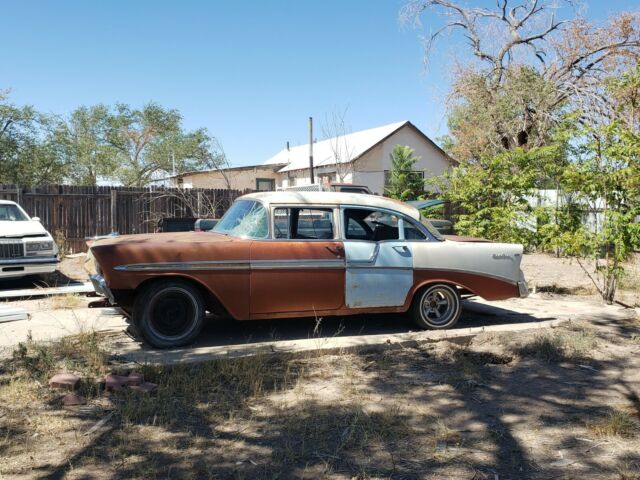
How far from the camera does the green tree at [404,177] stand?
24.4 metres

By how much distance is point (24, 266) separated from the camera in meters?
9.27

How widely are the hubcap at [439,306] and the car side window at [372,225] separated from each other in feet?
2.69

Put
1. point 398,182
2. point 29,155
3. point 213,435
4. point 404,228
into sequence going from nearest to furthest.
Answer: point 213,435 → point 404,228 → point 398,182 → point 29,155

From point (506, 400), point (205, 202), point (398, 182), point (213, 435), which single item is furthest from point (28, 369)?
point (398, 182)

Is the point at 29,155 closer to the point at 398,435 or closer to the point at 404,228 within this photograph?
the point at 404,228

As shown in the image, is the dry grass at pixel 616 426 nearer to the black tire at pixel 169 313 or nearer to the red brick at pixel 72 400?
the black tire at pixel 169 313

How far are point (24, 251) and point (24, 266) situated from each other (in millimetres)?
260

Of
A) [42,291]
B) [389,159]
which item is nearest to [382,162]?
[389,159]

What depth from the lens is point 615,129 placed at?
7.96 m

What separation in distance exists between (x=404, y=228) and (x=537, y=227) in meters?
4.25

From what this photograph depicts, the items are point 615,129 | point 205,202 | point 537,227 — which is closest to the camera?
point 615,129

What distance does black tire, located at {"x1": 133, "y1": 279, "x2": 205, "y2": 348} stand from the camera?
550 centimetres

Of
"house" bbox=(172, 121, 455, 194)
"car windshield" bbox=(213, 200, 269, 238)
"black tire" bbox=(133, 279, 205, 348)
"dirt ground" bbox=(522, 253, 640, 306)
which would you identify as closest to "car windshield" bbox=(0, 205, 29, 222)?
"car windshield" bbox=(213, 200, 269, 238)

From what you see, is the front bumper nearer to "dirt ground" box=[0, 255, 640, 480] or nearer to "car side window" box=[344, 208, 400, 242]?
"dirt ground" box=[0, 255, 640, 480]
